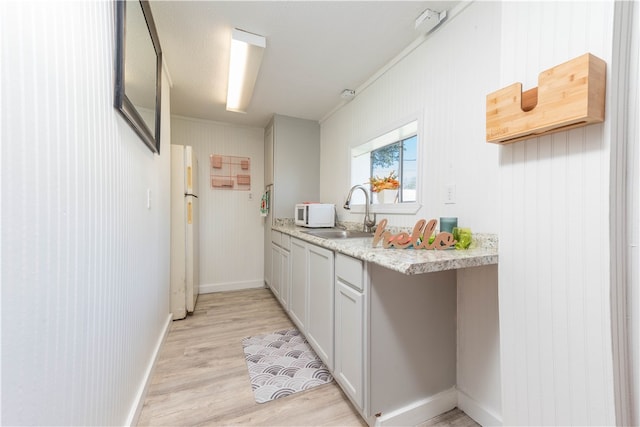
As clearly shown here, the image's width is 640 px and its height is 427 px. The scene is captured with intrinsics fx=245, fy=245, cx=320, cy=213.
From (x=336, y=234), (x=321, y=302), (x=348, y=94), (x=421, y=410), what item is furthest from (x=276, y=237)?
(x=421, y=410)

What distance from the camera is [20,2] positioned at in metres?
0.50

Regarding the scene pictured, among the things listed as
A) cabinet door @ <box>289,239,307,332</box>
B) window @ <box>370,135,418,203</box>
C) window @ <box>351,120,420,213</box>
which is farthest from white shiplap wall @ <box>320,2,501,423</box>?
cabinet door @ <box>289,239,307,332</box>

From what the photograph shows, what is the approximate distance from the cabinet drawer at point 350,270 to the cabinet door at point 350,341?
37mm

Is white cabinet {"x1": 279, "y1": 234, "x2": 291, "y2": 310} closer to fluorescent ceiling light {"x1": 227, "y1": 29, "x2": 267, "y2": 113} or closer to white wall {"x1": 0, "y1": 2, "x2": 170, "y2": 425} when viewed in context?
white wall {"x1": 0, "y1": 2, "x2": 170, "y2": 425}

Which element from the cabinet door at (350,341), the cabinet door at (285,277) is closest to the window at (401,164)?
the cabinet door at (350,341)

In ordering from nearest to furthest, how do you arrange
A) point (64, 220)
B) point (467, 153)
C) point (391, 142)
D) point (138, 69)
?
point (64, 220) → point (138, 69) → point (467, 153) → point (391, 142)

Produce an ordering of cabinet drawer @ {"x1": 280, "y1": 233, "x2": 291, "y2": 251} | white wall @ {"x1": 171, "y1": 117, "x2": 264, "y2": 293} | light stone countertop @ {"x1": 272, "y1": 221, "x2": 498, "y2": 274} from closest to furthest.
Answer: light stone countertop @ {"x1": 272, "y1": 221, "x2": 498, "y2": 274}
cabinet drawer @ {"x1": 280, "y1": 233, "x2": 291, "y2": 251}
white wall @ {"x1": 171, "y1": 117, "x2": 264, "y2": 293}

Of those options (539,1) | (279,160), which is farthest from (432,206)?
(279,160)

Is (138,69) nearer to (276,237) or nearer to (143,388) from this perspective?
(143,388)

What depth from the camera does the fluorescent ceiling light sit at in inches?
67.7

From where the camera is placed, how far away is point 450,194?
1481mm

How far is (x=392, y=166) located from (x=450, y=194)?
0.85 metres

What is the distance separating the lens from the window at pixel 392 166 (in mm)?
1893

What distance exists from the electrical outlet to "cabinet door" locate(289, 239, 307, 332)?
1.08 metres
